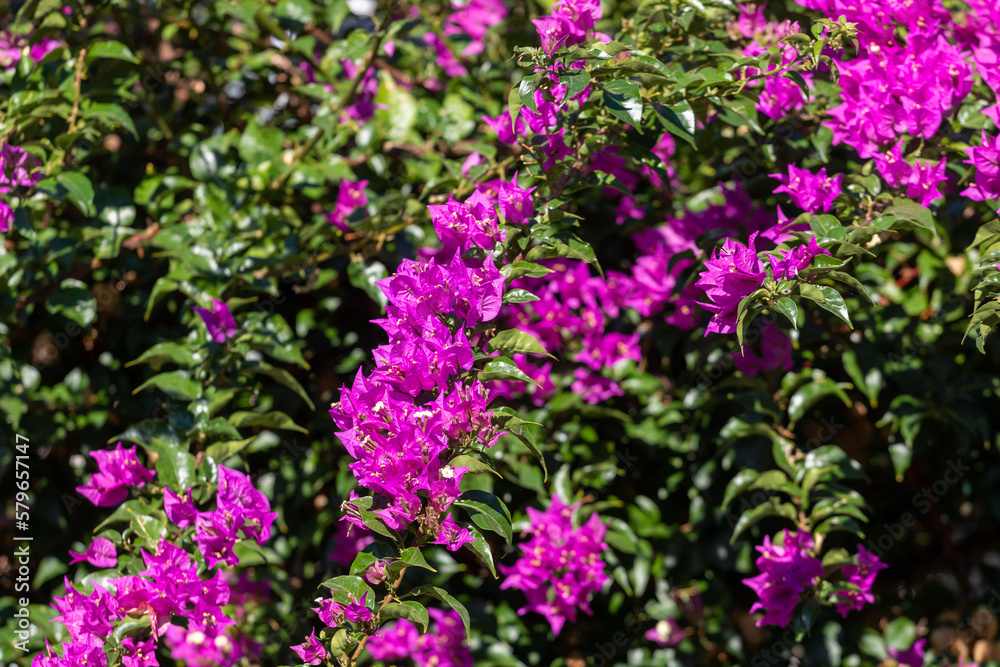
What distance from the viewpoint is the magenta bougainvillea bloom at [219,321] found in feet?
4.28

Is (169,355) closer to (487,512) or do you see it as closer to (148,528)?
(148,528)

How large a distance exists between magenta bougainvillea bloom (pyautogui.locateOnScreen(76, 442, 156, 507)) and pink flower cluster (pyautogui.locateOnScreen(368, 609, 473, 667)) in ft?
→ 1.86

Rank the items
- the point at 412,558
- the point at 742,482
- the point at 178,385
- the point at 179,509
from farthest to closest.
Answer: the point at 742,482
the point at 178,385
the point at 179,509
the point at 412,558

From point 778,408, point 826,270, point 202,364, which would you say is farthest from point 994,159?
point 202,364

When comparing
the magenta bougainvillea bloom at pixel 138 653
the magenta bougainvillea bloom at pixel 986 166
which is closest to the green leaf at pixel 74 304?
the magenta bougainvillea bloom at pixel 138 653

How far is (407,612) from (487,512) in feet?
0.50

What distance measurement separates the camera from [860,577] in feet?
4.42

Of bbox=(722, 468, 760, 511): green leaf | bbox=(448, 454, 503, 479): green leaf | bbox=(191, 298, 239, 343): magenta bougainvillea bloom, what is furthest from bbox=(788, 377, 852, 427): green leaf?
bbox=(191, 298, 239, 343): magenta bougainvillea bloom

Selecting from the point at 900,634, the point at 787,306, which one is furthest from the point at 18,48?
the point at 900,634

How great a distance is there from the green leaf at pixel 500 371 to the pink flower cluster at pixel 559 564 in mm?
479

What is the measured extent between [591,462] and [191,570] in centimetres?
76

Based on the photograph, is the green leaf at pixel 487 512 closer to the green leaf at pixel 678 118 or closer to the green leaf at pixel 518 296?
the green leaf at pixel 518 296

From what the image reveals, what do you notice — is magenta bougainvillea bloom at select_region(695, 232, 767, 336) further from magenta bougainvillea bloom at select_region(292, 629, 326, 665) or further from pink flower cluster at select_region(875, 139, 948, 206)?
magenta bougainvillea bloom at select_region(292, 629, 326, 665)

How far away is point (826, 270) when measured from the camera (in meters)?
1.06
